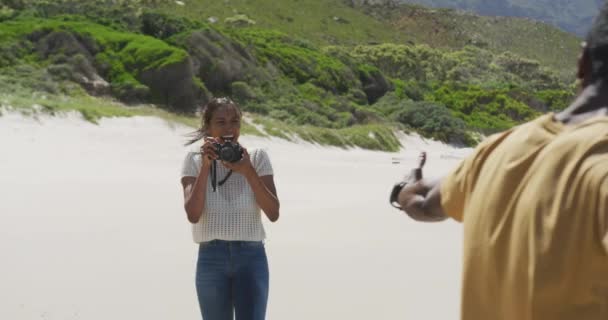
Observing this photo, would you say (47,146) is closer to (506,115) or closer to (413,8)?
(506,115)

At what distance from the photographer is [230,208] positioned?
3.26m

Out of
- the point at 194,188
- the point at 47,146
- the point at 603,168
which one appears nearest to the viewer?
the point at 603,168

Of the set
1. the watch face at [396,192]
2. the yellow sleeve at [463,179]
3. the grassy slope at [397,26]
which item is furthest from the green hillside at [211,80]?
the grassy slope at [397,26]

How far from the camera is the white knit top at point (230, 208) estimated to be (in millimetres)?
3225

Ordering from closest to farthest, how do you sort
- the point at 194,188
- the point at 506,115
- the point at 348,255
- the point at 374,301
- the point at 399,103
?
the point at 194,188, the point at 374,301, the point at 348,255, the point at 399,103, the point at 506,115

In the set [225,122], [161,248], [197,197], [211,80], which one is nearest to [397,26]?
[211,80]

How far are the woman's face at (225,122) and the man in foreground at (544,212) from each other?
1864 millimetres

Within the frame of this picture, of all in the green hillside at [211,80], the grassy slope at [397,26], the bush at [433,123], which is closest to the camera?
the green hillside at [211,80]

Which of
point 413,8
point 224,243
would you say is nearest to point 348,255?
point 224,243

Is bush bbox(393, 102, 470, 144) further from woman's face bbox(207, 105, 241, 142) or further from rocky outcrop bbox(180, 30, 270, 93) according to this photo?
woman's face bbox(207, 105, 241, 142)

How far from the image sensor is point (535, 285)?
4.75 feet

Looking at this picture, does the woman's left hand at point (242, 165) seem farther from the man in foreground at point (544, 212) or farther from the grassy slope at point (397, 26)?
the grassy slope at point (397, 26)

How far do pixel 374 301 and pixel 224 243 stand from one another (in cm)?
301

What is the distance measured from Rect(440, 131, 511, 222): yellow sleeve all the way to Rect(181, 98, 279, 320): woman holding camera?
1558mm
